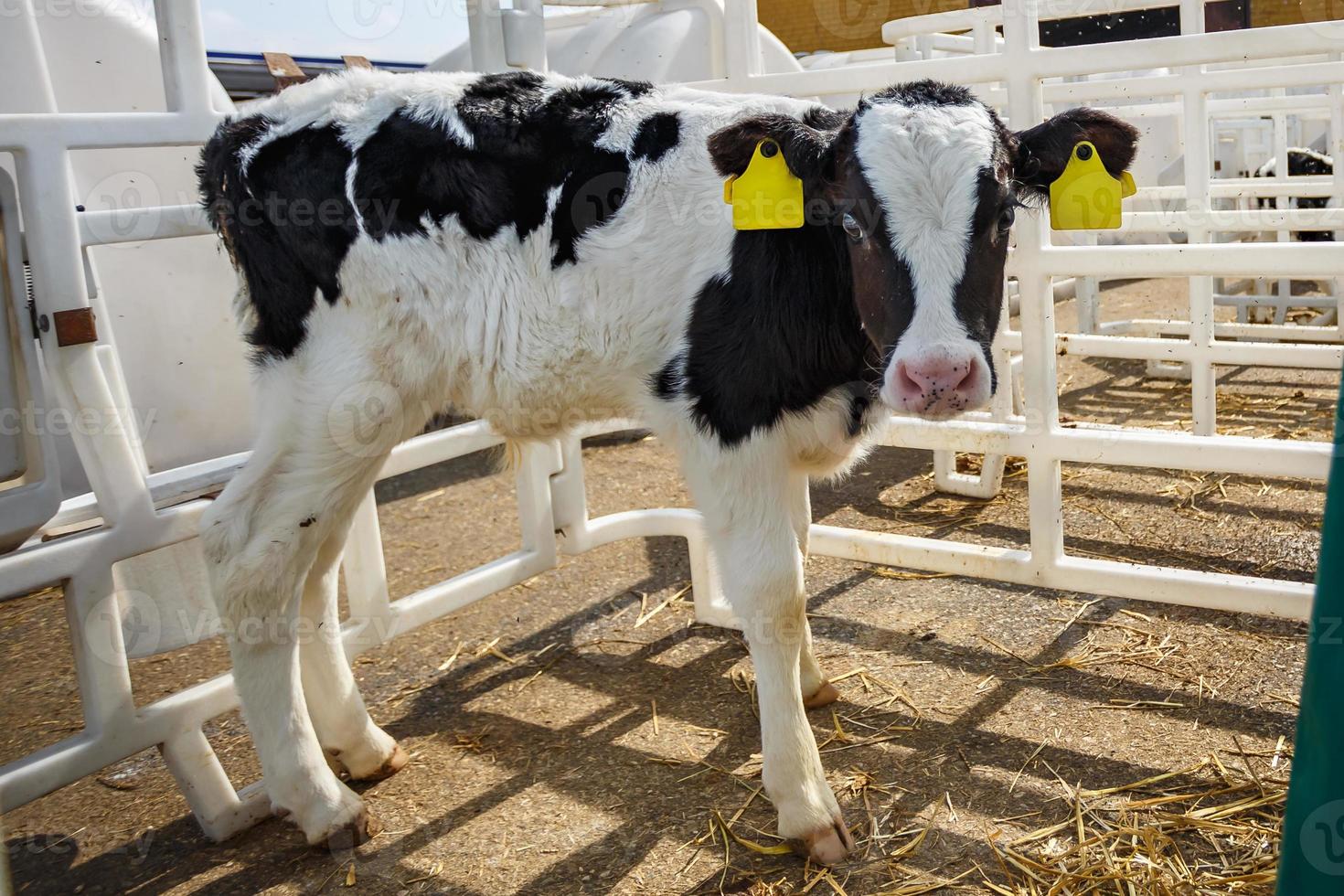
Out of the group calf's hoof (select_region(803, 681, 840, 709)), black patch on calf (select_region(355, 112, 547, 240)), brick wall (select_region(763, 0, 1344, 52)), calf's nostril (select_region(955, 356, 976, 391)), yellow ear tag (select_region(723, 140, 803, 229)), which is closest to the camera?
calf's nostril (select_region(955, 356, 976, 391))

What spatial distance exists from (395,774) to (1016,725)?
172 centimetres

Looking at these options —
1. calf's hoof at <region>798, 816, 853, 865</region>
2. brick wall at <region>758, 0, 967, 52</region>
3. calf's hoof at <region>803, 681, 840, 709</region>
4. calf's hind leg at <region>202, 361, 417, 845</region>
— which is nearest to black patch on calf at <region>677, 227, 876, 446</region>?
calf's hind leg at <region>202, 361, 417, 845</region>

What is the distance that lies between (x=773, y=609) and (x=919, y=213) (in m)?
0.96

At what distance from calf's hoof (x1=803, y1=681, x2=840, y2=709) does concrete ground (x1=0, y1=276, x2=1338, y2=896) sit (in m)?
0.04

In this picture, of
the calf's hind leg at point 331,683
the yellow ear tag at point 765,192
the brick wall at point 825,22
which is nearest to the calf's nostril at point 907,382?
the yellow ear tag at point 765,192

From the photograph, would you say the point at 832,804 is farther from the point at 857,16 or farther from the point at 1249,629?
the point at 857,16

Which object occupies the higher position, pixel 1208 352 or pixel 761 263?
pixel 761 263

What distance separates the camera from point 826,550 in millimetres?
3613

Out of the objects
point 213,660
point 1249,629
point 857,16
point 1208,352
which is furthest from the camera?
point 857,16

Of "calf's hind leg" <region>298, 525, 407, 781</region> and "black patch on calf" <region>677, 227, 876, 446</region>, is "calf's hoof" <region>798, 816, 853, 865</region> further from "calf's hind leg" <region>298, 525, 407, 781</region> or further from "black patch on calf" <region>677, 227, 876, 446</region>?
"calf's hind leg" <region>298, 525, 407, 781</region>

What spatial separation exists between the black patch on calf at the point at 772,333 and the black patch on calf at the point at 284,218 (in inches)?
35.7

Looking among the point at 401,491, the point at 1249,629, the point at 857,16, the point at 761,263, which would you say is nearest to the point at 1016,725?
the point at 1249,629

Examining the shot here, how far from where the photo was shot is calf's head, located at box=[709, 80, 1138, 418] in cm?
217

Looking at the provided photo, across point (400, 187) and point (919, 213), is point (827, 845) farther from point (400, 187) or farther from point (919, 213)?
point (400, 187)
